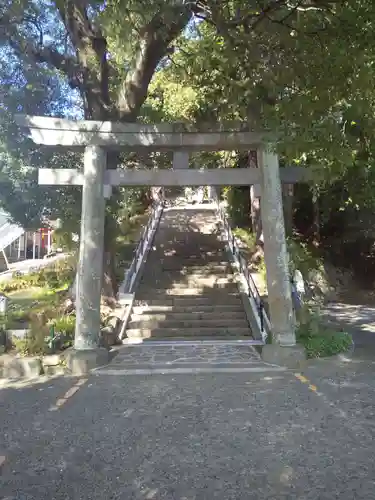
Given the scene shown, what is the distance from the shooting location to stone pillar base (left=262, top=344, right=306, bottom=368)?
27.0ft

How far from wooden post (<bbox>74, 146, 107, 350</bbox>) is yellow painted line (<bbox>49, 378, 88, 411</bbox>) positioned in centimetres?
108

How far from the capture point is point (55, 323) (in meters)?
9.68

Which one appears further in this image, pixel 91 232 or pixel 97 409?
pixel 91 232

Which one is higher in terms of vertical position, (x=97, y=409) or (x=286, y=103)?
(x=286, y=103)

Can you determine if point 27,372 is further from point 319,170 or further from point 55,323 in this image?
point 319,170

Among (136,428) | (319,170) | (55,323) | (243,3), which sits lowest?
(136,428)

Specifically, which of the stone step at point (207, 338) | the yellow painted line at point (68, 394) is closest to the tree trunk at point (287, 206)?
the stone step at point (207, 338)

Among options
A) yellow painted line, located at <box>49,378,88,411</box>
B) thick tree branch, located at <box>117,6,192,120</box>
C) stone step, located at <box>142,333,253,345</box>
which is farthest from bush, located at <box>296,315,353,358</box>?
thick tree branch, located at <box>117,6,192,120</box>

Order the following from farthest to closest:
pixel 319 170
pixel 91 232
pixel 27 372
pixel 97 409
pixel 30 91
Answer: pixel 30 91
pixel 91 232
pixel 27 372
pixel 319 170
pixel 97 409

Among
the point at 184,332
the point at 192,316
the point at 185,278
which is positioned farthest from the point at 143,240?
the point at 184,332

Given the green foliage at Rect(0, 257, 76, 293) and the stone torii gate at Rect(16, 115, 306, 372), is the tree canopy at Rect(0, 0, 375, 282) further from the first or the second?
the green foliage at Rect(0, 257, 76, 293)

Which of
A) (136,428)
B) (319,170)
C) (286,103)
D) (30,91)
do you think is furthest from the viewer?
(30,91)

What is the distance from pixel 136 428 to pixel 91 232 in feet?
14.8

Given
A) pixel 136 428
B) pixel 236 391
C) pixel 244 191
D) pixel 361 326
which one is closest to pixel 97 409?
pixel 136 428
